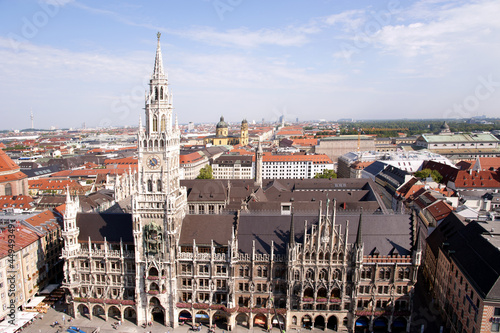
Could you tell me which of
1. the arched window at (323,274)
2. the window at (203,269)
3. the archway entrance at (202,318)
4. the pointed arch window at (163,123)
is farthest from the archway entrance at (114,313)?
the arched window at (323,274)

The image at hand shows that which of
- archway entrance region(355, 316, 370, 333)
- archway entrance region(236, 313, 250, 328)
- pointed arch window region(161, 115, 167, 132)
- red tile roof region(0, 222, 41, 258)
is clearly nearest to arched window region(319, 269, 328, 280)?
archway entrance region(355, 316, 370, 333)

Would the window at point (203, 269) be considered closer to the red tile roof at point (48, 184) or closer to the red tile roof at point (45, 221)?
the red tile roof at point (45, 221)

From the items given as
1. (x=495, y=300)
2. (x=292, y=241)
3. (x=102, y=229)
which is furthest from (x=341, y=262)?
(x=102, y=229)

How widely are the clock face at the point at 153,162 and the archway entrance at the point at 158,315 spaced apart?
88.9ft

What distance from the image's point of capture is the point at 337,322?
65.0m

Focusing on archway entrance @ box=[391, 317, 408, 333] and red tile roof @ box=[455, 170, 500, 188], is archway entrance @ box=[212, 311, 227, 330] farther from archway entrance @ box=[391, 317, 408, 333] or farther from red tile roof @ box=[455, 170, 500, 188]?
red tile roof @ box=[455, 170, 500, 188]

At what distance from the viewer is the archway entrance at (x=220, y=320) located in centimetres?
6668

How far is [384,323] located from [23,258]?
7208 centimetres

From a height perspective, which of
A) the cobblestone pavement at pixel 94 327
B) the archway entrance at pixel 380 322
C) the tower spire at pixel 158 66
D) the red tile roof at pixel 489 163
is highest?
the tower spire at pixel 158 66

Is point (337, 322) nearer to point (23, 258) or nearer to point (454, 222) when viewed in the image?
point (454, 222)

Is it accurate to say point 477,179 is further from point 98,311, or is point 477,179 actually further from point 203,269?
point 98,311

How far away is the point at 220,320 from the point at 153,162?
109 feet

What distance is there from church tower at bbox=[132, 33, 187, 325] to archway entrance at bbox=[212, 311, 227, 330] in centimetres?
806

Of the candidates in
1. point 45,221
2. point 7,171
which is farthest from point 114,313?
point 7,171
